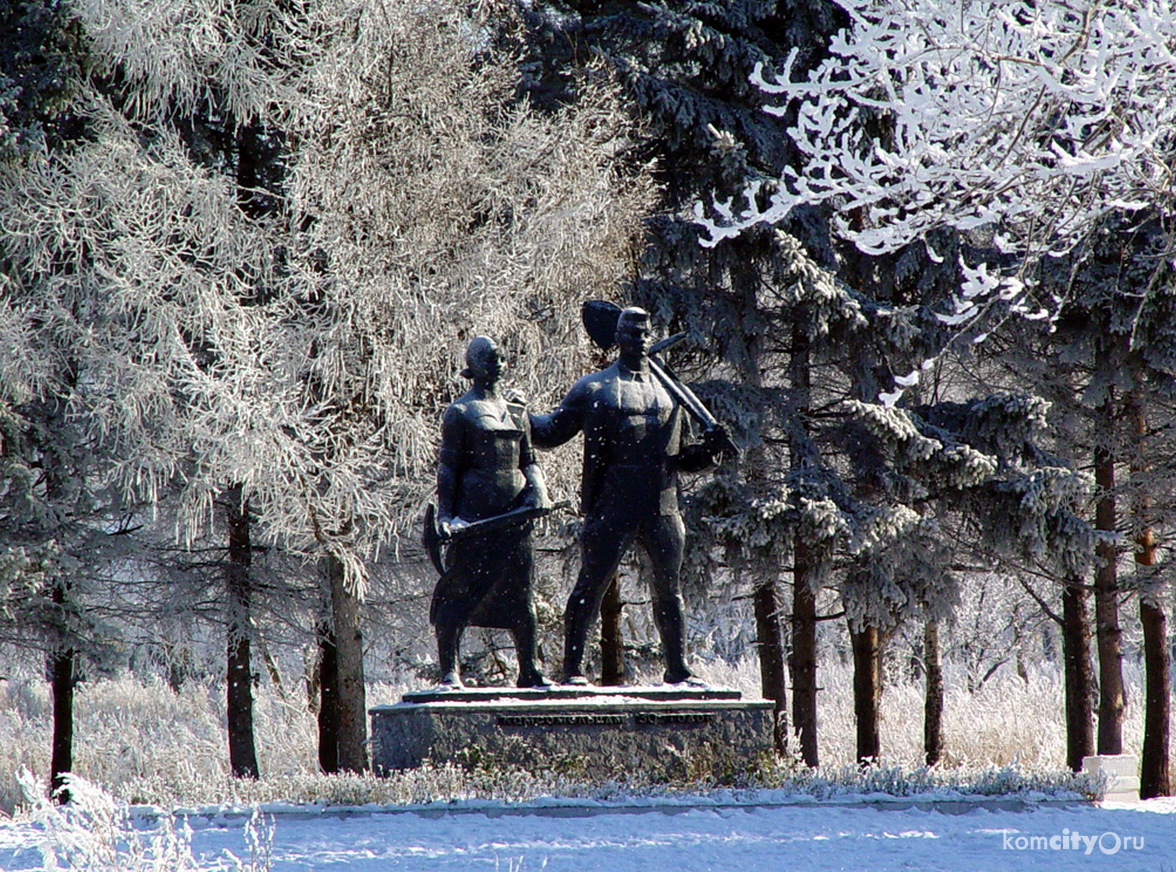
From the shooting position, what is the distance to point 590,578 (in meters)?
9.04

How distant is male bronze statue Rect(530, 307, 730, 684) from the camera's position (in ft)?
29.5

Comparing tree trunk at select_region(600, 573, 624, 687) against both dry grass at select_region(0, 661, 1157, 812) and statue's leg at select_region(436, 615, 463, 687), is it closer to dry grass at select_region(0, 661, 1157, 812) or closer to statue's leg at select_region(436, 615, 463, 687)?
dry grass at select_region(0, 661, 1157, 812)

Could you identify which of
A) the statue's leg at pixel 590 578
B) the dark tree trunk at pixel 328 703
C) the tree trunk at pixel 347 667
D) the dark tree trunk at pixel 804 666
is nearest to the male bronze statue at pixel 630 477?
the statue's leg at pixel 590 578

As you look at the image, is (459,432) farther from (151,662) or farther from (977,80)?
(151,662)

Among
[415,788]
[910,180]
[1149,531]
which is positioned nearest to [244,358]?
[415,788]

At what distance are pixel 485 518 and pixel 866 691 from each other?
6.84 m

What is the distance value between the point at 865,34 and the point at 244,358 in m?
7.41

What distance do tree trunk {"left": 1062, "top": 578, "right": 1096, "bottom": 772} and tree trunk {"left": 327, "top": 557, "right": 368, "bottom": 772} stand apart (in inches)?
279

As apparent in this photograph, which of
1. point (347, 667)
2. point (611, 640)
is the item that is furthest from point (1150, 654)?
point (347, 667)

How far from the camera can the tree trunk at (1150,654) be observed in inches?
520

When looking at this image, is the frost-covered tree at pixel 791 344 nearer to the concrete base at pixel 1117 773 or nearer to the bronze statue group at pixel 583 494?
the concrete base at pixel 1117 773

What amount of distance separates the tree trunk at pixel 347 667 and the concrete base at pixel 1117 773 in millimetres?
6550

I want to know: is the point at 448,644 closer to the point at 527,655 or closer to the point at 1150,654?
the point at 527,655

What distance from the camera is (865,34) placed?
18.3 feet
